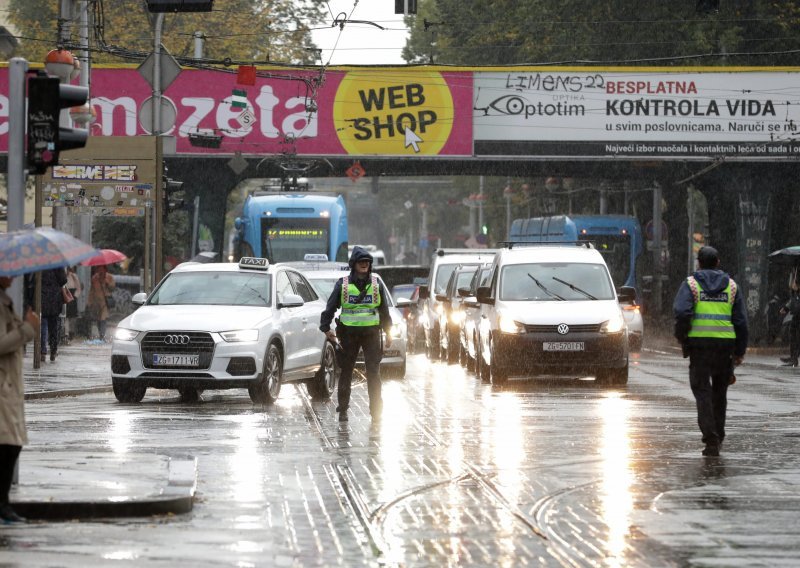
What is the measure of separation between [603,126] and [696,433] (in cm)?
2641

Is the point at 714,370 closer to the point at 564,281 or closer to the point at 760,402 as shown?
the point at 760,402

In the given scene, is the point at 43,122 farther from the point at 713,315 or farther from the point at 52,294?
the point at 52,294

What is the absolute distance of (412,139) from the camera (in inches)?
1663

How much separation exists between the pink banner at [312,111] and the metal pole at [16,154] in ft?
100

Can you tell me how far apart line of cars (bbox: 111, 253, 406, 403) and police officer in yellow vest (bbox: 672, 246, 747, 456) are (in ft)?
21.1

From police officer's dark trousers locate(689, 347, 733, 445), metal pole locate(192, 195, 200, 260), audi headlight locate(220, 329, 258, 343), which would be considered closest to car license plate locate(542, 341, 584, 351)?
audi headlight locate(220, 329, 258, 343)

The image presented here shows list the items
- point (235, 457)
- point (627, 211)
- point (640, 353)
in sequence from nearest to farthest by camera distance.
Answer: point (235, 457) → point (640, 353) → point (627, 211)

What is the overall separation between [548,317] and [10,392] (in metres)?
14.3

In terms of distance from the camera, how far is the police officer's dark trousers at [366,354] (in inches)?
698

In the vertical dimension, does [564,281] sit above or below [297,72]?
below

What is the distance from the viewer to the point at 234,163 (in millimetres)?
41781

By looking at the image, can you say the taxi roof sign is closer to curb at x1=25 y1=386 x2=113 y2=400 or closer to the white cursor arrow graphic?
curb at x1=25 y1=386 x2=113 y2=400

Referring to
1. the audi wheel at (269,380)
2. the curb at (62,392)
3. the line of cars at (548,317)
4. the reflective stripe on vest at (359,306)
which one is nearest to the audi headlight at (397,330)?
the line of cars at (548,317)

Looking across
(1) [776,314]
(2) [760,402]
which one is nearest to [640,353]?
(1) [776,314]
